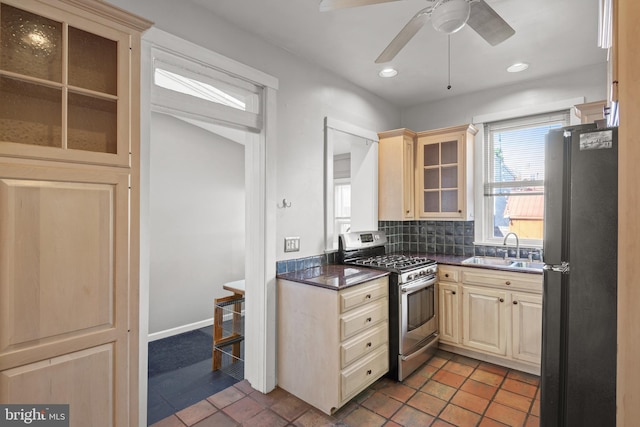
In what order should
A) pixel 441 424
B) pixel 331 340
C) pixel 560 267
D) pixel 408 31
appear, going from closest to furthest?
pixel 560 267 → pixel 408 31 → pixel 441 424 → pixel 331 340

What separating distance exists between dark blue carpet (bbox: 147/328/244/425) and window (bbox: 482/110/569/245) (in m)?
3.09

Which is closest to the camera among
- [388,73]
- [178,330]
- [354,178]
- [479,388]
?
[479,388]

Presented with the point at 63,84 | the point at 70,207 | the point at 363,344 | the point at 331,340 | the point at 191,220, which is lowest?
the point at 363,344

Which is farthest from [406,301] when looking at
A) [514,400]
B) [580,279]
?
[580,279]

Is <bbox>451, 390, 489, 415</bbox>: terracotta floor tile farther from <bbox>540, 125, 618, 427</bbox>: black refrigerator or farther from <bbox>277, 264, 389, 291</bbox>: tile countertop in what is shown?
<bbox>277, 264, 389, 291</bbox>: tile countertop

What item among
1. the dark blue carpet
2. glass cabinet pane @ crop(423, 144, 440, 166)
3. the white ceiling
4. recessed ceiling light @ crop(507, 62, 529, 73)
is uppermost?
the white ceiling

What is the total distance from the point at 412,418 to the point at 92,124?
253 cm

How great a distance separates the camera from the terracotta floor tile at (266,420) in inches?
82.0

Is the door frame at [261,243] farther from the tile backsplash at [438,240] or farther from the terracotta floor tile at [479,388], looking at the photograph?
the terracotta floor tile at [479,388]

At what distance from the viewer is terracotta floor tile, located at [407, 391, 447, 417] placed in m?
2.23

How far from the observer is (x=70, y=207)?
1353 millimetres

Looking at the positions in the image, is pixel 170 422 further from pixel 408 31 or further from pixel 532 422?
pixel 408 31

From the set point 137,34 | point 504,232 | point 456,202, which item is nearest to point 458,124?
point 456,202

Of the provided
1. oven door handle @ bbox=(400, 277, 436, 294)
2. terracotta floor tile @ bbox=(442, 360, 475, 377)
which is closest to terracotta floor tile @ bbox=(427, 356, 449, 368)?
terracotta floor tile @ bbox=(442, 360, 475, 377)
